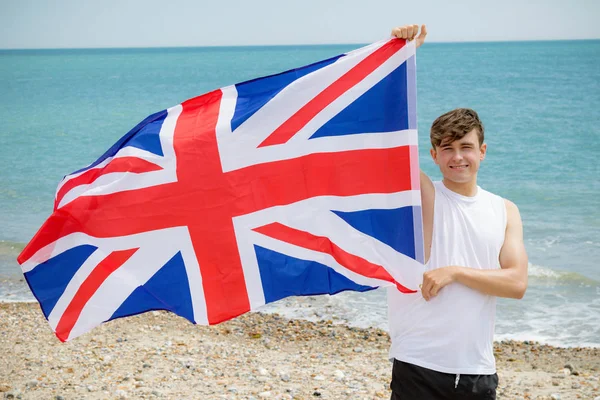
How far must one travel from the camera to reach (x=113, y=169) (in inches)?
144

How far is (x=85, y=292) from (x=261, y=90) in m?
1.35

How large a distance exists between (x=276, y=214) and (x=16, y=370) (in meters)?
3.92

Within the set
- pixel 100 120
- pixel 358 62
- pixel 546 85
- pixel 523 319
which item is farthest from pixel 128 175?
pixel 546 85

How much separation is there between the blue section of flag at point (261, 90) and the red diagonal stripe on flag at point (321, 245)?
566 millimetres

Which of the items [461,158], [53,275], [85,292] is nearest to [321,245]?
[461,158]

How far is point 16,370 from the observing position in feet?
20.9

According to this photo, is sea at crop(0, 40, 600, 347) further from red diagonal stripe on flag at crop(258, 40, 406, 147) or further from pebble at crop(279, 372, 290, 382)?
red diagonal stripe on flag at crop(258, 40, 406, 147)

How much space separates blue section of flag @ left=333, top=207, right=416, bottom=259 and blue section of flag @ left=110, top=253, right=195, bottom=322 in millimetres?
842

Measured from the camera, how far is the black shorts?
2.99m

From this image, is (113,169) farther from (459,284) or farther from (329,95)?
(459,284)

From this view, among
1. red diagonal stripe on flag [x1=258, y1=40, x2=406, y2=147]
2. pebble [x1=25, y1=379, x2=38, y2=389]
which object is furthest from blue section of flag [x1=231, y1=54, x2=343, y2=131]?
pebble [x1=25, y1=379, x2=38, y2=389]

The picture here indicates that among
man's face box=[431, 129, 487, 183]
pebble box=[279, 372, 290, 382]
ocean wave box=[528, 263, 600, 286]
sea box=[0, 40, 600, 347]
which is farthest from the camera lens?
ocean wave box=[528, 263, 600, 286]

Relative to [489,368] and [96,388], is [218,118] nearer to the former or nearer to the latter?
[489,368]

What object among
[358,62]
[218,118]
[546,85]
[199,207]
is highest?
[358,62]
